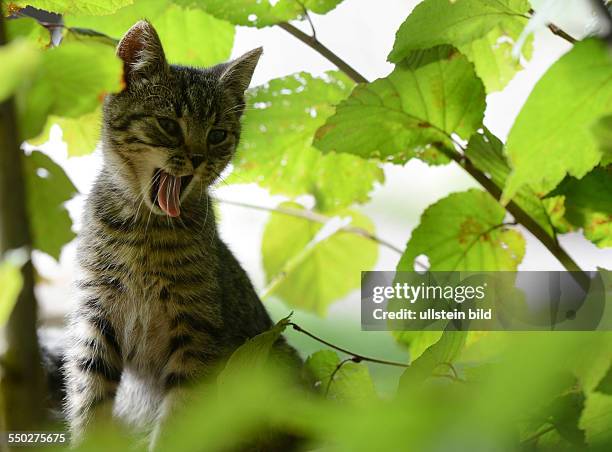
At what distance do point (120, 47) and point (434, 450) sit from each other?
85cm

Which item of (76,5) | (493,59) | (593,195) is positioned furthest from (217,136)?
(593,195)

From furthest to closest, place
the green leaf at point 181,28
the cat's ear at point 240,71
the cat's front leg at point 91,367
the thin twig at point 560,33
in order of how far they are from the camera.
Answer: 1. the cat's ear at point 240,71
2. the cat's front leg at point 91,367
3. the green leaf at point 181,28
4. the thin twig at point 560,33

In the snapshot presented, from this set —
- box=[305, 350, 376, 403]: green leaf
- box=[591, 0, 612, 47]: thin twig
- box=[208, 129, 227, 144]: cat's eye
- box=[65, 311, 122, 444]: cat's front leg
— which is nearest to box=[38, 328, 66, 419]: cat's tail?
box=[65, 311, 122, 444]: cat's front leg

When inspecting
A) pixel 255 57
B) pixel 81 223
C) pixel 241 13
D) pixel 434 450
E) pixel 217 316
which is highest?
pixel 255 57

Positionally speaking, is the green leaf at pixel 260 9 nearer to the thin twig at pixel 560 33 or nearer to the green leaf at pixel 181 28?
the green leaf at pixel 181 28

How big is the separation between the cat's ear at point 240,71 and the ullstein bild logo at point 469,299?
0.51 metres

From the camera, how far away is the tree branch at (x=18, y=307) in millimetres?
254

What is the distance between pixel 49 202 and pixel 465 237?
401mm

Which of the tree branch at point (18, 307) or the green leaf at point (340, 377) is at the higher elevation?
the tree branch at point (18, 307)

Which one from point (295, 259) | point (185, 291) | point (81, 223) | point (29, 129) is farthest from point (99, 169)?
point (29, 129)

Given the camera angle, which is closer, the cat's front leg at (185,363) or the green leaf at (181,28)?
the green leaf at (181,28)

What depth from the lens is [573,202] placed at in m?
0.60

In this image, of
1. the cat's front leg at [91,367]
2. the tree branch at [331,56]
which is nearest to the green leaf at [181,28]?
the tree branch at [331,56]

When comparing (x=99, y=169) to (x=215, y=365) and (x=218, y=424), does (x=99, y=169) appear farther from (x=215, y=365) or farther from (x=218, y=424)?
(x=218, y=424)
